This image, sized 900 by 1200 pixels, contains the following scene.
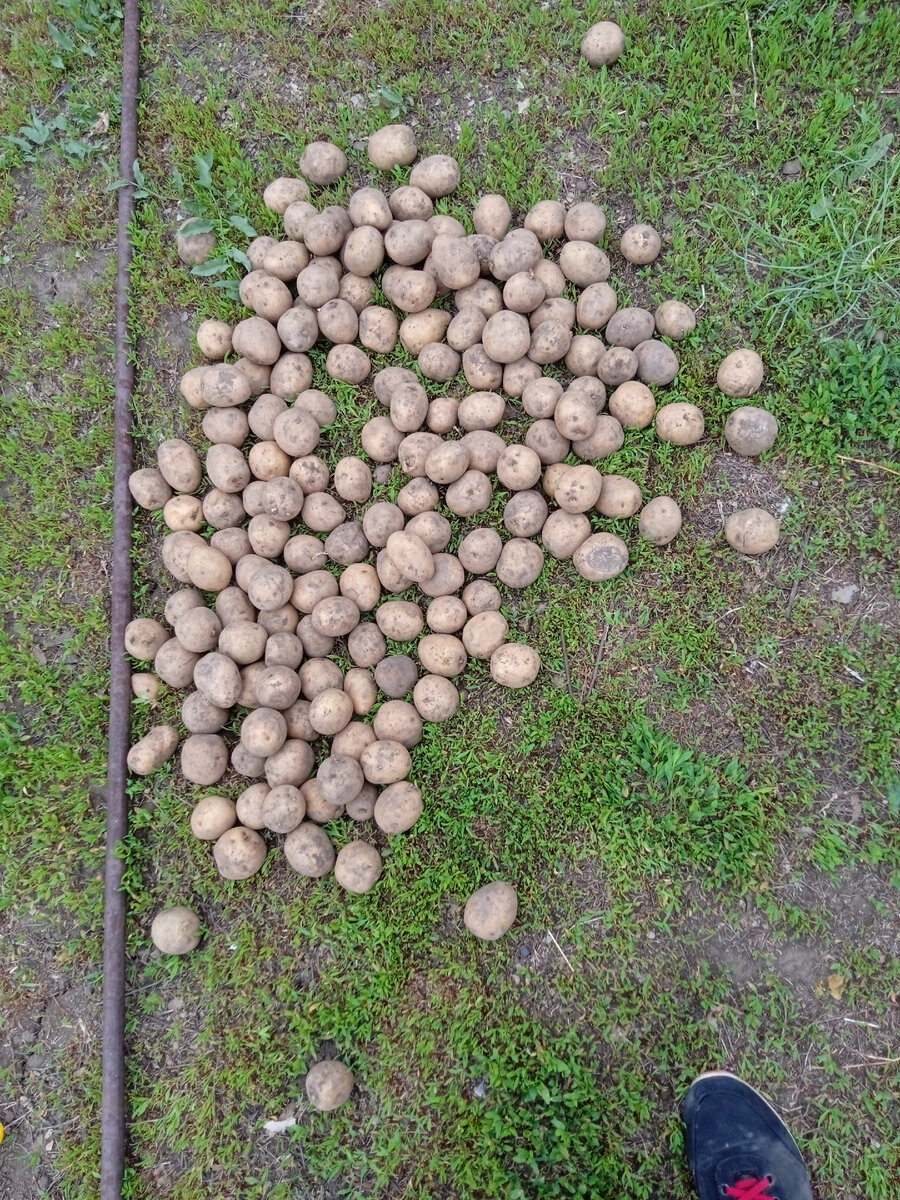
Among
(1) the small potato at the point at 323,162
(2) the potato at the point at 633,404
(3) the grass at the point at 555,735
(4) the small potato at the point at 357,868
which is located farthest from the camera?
(1) the small potato at the point at 323,162

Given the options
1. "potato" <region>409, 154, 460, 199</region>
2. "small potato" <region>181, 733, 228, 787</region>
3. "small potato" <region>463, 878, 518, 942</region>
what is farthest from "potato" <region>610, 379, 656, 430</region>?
"small potato" <region>181, 733, 228, 787</region>

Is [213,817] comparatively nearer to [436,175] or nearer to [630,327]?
[630,327]

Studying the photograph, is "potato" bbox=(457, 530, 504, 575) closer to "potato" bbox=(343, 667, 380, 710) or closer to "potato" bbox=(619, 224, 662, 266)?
"potato" bbox=(343, 667, 380, 710)

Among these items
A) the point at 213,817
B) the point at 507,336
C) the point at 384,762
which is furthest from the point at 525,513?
the point at 213,817

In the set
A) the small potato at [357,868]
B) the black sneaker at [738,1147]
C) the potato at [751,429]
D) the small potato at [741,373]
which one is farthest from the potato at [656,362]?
the black sneaker at [738,1147]

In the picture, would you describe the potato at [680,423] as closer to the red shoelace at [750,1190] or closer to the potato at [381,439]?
the potato at [381,439]

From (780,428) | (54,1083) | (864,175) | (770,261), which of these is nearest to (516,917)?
(54,1083)
